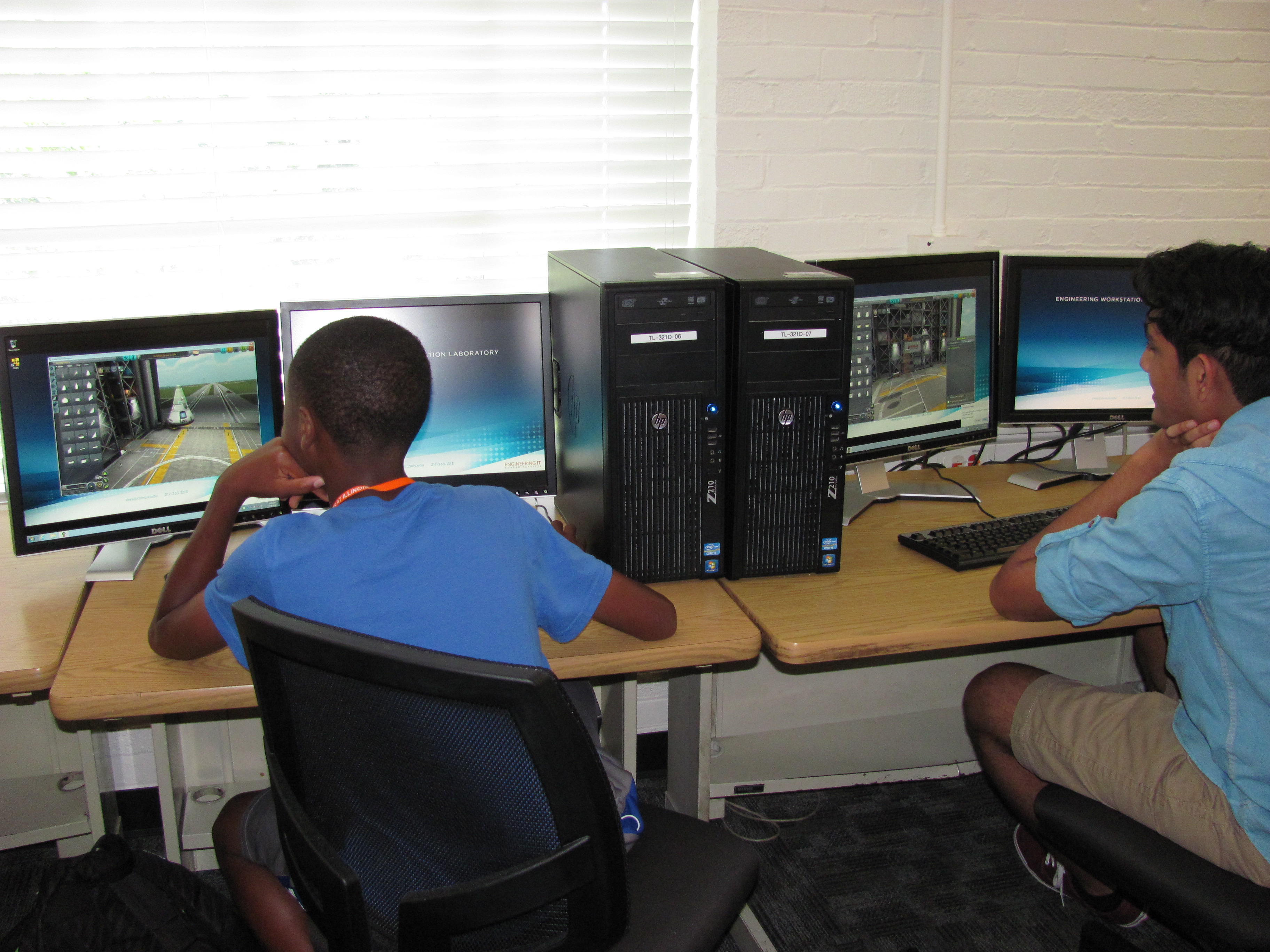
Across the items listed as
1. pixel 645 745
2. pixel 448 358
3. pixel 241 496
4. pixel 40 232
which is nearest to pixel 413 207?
pixel 448 358

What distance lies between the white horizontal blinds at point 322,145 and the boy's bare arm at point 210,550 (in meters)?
0.74

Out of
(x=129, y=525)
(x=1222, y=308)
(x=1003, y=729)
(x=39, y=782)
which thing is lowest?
(x=39, y=782)

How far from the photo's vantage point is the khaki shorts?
130 centimetres

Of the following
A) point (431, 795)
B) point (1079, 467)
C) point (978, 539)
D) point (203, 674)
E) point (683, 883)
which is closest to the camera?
point (431, 795)

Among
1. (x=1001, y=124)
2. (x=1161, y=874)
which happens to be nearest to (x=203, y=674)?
(x=1161, y=874)

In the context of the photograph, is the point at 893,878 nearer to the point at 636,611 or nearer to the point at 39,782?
the point at 636,611

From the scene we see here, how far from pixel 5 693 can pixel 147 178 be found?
1.08 m

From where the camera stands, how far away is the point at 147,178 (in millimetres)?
1960

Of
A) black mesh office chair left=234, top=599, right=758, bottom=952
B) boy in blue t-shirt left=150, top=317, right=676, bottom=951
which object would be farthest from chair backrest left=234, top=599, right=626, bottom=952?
boy in blue t-shirt left=150, top=317, right=676, bottom=951

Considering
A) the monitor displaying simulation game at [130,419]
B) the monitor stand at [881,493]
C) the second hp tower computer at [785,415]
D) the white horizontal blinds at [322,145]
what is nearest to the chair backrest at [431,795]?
the second hp tower computer at [785,415]

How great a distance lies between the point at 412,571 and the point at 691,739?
965 millimetres

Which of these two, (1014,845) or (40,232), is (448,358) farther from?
(1014,845)

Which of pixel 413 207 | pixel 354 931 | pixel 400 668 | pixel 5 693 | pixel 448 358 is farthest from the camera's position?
pixel 413 207

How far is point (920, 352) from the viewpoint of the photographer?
6.43 ft
